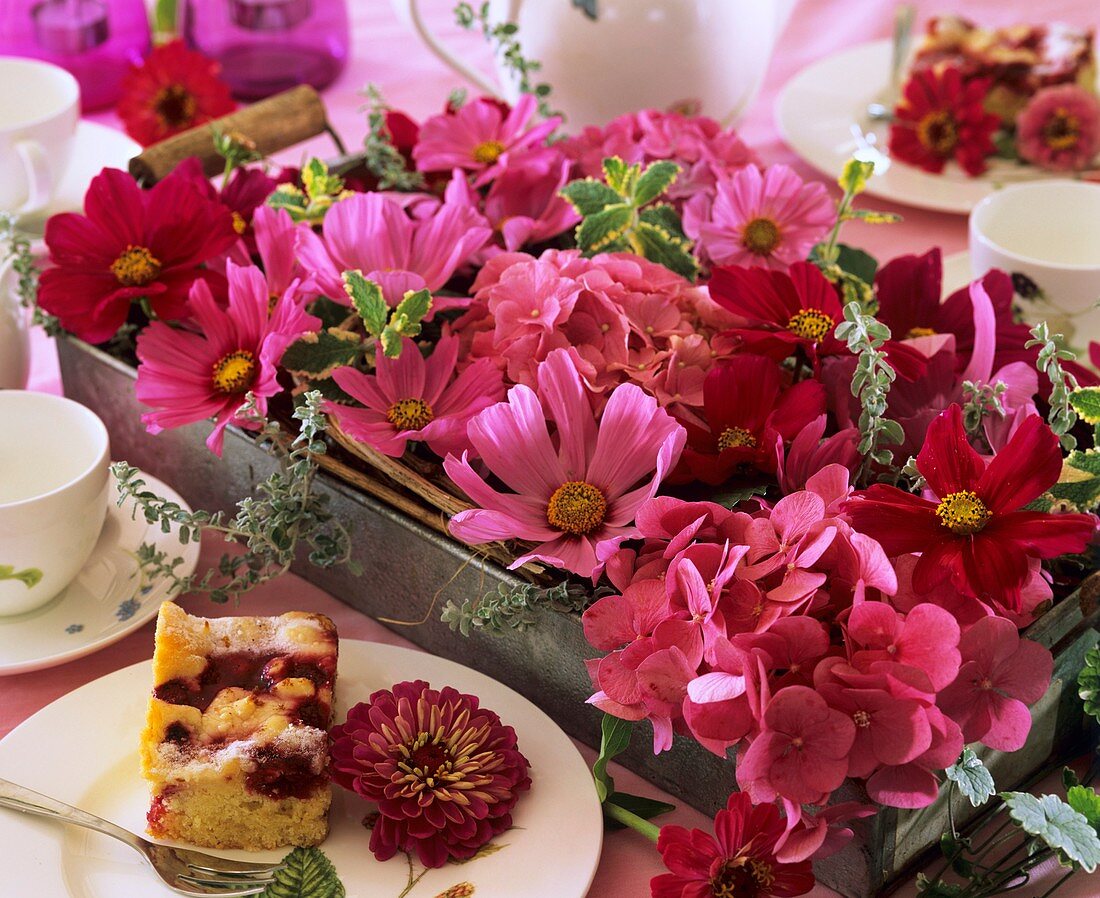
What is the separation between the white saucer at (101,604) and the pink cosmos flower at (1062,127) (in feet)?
2.10

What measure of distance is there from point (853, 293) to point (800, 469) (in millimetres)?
165

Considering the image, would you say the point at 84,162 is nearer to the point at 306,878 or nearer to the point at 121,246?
the point at 121,246

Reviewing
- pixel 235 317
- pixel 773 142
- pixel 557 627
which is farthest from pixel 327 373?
pixel 773 142

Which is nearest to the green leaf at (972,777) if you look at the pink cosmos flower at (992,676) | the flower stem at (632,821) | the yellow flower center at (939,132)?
the pink cosmos flower at (992,676)

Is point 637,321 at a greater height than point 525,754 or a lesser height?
greater

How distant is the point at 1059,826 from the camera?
0.42m

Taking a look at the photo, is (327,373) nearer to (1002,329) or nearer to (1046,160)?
(1002,329)

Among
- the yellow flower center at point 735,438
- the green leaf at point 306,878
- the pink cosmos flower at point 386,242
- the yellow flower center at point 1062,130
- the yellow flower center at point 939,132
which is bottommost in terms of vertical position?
the green leaf at point 306,878

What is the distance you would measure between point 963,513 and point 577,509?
139mm

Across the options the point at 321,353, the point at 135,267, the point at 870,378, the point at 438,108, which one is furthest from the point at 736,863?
the point at 438,108

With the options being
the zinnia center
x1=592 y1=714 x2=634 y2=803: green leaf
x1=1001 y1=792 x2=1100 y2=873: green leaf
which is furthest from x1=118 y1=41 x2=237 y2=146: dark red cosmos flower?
x1=1001 y1=792 x2=1100 y2=873: green leaf

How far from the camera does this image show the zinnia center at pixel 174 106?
38.4 inches

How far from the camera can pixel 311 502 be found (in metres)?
0.57

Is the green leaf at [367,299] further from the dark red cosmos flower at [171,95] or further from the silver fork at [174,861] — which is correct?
the dark red cosmos flower at [171,95]
